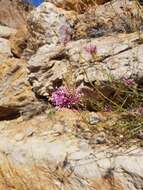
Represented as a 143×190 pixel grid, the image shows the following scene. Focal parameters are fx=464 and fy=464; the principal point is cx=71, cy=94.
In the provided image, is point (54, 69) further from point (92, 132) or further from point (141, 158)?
point (141, 158)

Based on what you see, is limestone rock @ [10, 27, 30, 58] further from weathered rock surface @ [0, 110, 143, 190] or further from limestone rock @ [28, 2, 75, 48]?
weathered rock surface @ [0, 110, 143, 190]

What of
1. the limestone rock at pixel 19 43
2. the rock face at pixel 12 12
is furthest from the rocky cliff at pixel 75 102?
the rock face at pixel 12 12

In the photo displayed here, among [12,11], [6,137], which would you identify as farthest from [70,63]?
[12,11]

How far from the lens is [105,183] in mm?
3318

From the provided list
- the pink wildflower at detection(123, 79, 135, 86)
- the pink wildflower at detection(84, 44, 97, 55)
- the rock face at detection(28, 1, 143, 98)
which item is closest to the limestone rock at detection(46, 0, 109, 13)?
the rock face at detection(28, 1, 143, 98)

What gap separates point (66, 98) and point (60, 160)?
66 centimetres

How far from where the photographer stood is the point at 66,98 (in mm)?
4121

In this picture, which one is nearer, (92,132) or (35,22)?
(92,132)


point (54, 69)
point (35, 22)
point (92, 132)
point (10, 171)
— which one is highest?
point (35, 22)

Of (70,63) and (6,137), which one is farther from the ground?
(70,63)

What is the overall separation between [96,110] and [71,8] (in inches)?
82.7

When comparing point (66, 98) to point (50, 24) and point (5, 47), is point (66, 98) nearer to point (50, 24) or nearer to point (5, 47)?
point (50, 24)

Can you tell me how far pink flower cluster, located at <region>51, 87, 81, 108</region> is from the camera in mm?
4113

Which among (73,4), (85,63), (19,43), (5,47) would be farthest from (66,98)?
(5,47)
